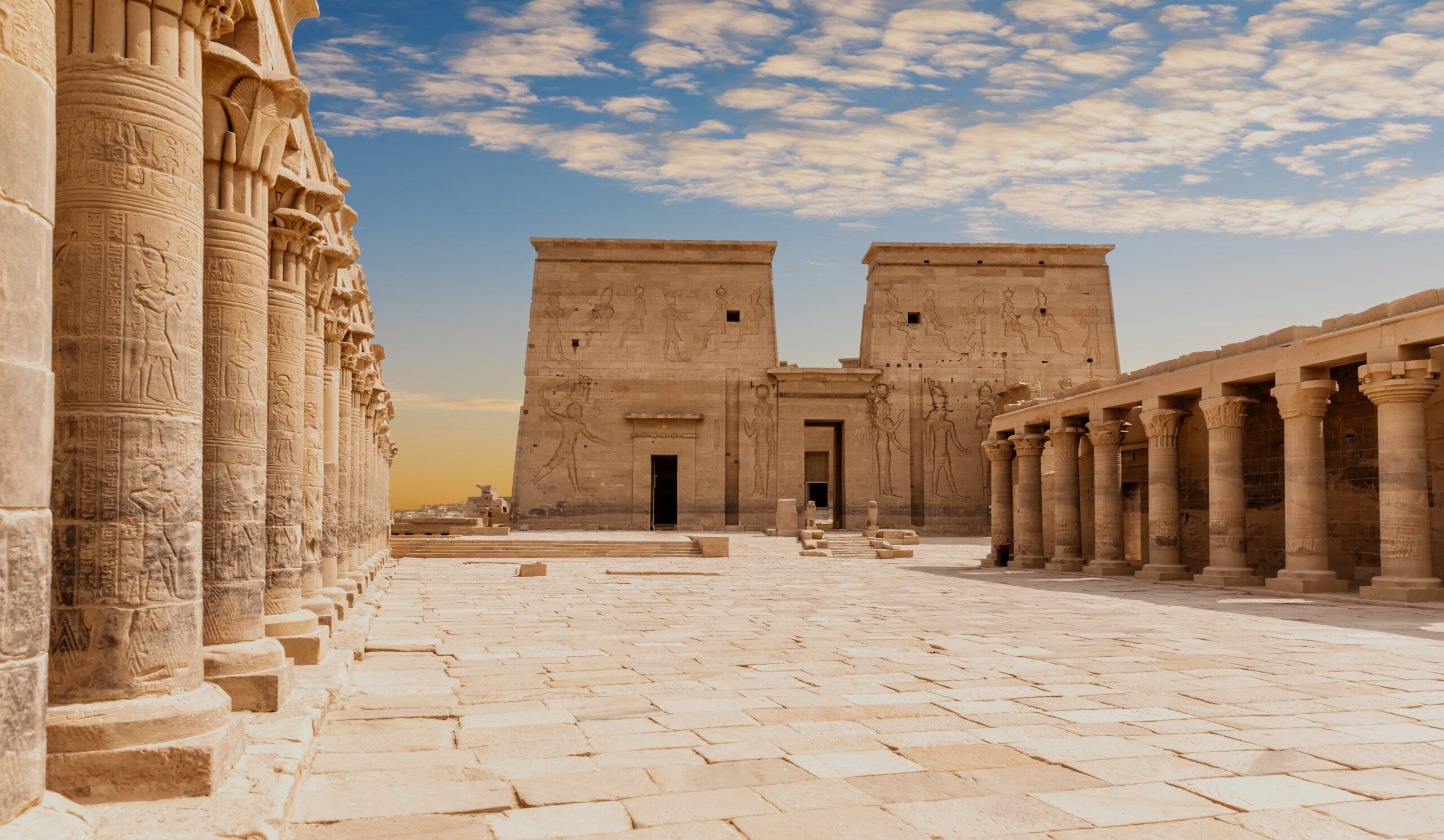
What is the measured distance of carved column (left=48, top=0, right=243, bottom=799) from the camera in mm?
3758

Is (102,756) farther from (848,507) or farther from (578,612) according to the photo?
(848,507)

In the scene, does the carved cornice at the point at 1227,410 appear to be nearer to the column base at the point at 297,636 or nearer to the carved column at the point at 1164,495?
the carved column at the point at 1164,495

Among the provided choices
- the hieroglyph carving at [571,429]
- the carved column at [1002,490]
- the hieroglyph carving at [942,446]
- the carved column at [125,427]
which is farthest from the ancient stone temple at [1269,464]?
the hieroglyph carving at [571,429]

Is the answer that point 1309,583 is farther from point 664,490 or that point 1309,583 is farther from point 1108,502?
point 664,490

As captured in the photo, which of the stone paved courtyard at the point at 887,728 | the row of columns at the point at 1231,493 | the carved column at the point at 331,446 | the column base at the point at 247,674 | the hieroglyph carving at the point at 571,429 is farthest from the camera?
the hieroglyph carving at the point at 571,429

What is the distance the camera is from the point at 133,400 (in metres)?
3.84

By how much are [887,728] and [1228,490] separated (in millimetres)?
10988

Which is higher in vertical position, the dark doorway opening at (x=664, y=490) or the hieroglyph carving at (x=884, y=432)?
the hieroglyph carving at (x=884, y=432)

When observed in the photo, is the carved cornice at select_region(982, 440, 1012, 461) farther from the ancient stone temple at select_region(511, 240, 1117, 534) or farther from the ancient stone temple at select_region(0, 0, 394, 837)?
the ancient stone temple at select_region(0, 0, 394, 837)

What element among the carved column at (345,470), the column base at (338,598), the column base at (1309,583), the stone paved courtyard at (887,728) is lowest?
the column base at (1309,583)

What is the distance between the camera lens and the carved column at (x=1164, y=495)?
1594cm

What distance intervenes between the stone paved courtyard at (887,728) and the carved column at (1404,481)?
1031 mm

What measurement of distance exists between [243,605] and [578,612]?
20.6 feet

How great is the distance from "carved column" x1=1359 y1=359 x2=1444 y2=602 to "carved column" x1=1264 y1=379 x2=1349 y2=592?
838 millimetres
